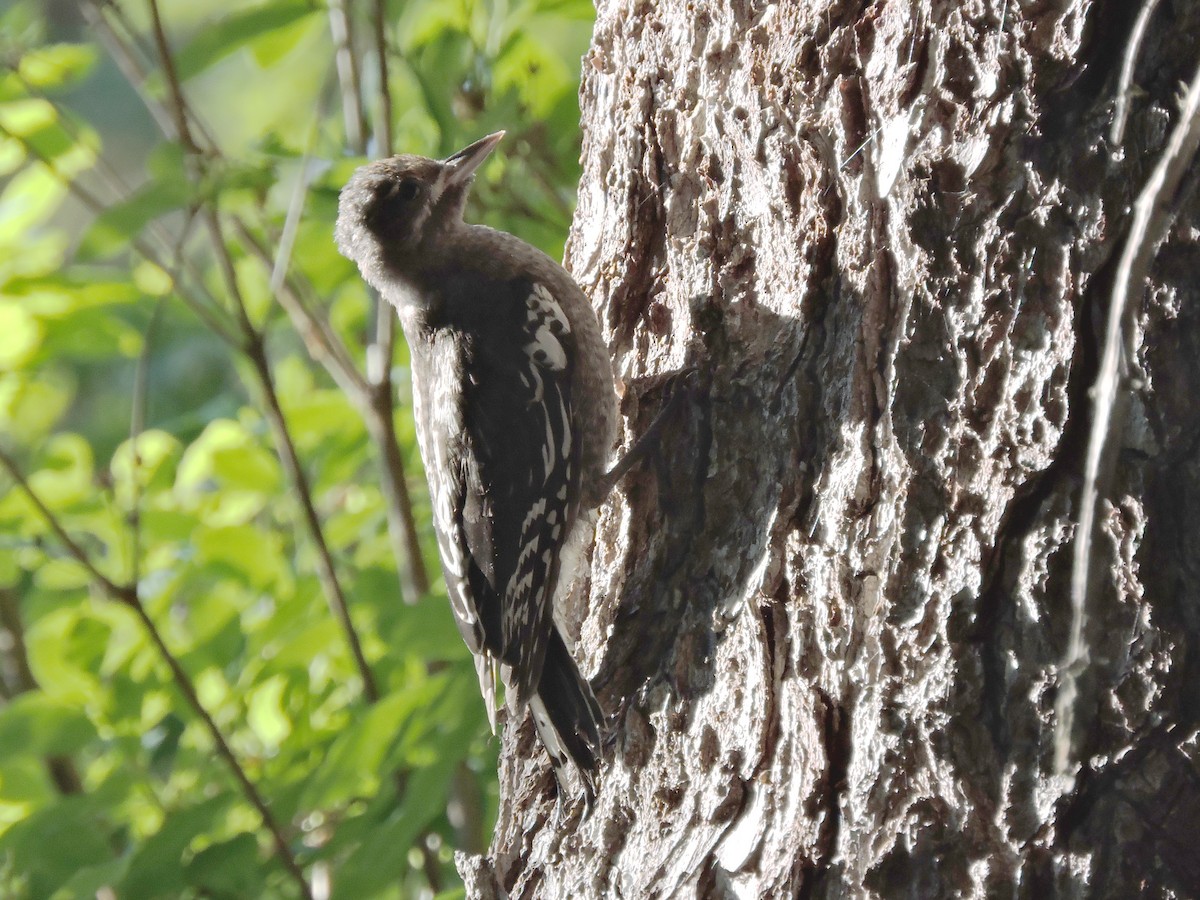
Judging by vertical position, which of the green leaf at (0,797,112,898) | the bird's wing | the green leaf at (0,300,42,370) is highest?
the green leaf at (0,300,42,370)

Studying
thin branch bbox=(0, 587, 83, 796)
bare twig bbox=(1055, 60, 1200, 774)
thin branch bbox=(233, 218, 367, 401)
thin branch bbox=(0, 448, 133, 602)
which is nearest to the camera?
bare twig bbox=(1055, 60, 1200, 774)

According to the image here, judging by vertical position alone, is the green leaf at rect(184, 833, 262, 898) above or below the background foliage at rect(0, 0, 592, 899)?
below

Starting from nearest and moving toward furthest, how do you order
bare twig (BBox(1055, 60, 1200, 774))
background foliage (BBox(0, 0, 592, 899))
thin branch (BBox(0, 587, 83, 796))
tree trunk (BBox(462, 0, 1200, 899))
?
bare twig (BBox(1055, 60, 1200, 774))
tree trunk (BBox(462, 0, 1200, 899))
background foliage (BBox(0, 0, 592, 899))
thin branch (BBox(0, 587, 83, 796))

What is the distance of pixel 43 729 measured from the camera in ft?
9.09

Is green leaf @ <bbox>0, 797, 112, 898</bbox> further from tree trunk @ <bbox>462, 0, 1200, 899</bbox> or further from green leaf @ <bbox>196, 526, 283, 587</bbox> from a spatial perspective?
tree trunk @ <bbox>462, 0, 1200, 899</bbox>

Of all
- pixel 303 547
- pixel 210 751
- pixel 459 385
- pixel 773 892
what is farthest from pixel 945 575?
pixel 303 547

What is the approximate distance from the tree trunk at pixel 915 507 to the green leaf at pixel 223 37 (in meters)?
1.08

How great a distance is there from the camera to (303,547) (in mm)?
4098

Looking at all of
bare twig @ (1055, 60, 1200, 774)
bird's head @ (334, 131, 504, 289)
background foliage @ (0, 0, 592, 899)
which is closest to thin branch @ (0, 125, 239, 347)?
background foliage @ (0, 0, 592, 899)

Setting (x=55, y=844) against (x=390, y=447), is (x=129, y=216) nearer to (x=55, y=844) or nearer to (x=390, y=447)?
(x=390, y=447)

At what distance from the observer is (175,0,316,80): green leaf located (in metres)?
2.74

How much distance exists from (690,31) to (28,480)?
7.68 feet

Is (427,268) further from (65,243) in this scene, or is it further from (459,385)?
(65,243)

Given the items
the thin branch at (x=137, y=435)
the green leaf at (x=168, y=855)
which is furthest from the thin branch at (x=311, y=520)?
the green leaf at (x=168, y=855)
